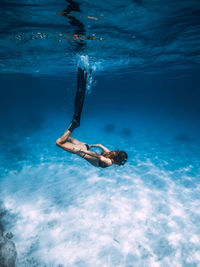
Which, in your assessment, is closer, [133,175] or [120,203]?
[120,203]

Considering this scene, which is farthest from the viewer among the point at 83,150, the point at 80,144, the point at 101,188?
the point at 101,188

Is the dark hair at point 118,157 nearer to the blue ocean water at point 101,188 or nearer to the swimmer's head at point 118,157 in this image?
the swimmer's head at point 118,157

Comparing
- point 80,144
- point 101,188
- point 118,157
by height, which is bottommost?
point 101,188

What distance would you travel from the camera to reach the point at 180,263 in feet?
21.3

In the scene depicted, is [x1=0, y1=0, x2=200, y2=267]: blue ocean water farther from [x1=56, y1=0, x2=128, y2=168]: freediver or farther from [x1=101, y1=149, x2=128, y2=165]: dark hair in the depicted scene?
[x1=101, y1=149, x2=128, y2=165]: dark hair

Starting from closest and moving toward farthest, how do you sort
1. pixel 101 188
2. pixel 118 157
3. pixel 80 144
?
1. pixel 118 157
2. pixel 80 144
3. pixel 101 188

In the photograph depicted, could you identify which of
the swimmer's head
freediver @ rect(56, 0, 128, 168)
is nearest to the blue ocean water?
freediver @ rect(56, 0, 128, 168)

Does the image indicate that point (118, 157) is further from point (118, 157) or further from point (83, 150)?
point (83, 150)

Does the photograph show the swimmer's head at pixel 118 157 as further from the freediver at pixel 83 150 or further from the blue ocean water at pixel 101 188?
Result: the blue ocean water at pixel 101 188

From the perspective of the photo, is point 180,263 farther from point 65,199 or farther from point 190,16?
point 190,16

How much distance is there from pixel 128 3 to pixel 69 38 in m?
5.61

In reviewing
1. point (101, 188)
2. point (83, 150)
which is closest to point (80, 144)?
point (83, 150)

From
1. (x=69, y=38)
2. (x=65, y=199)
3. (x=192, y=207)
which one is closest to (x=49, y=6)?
(x=69, y=38)

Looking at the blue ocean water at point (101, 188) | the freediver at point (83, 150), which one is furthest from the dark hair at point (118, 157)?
the blue ocean water at point (101, 188)
